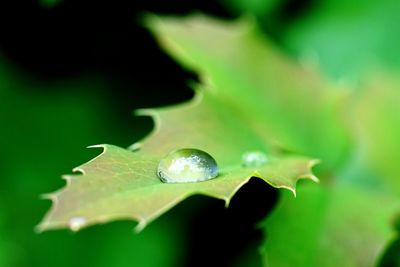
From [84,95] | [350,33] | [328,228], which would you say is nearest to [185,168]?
[328,228]

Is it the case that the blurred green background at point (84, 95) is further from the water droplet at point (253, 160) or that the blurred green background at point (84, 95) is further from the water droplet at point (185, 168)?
the water droplet at point (185, 168)

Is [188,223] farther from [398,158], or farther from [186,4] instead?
[186,4]

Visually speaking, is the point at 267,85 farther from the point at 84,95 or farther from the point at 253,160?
the point at 84,95

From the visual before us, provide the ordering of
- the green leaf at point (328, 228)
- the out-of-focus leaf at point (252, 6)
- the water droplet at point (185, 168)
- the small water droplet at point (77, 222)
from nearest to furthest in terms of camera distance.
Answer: the small water droplet at point (77, 222) → the water droplet at point (185, 168) → the green leaf at point (328, 228) → the out-of-focus leaf at point (252, 6)

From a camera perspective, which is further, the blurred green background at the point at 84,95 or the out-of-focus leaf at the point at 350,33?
the out-of-focus leaf at the point at 350,33

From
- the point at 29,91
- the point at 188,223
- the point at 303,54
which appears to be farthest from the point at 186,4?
the point at 188,223

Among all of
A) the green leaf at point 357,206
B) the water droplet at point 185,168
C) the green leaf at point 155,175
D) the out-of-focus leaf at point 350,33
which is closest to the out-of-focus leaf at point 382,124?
the green leaf at point 357,206
